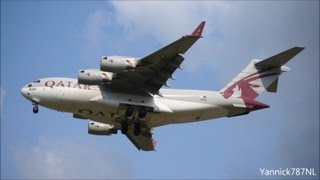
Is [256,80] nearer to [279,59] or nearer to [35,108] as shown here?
[279,59]

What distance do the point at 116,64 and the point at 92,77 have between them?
1532 mm

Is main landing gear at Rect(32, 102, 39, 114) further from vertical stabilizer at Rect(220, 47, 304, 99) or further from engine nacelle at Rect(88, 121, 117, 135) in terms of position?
vertical stabilizer at Rect(220, 47, 304, 99)

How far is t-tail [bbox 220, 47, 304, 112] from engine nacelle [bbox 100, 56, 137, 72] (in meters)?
5.47

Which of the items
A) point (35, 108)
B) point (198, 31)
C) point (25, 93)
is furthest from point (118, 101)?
point (198, 31)

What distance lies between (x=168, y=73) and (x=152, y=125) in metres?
4.23

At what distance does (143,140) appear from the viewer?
3578 cm

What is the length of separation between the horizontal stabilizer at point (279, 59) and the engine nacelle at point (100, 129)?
839 cm

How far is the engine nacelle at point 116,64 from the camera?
29.9m

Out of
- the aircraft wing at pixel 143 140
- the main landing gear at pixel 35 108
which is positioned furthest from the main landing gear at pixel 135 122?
the main landing gear at pixel 35 108

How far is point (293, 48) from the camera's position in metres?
30.5

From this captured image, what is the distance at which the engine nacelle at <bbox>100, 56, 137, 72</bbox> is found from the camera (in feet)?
98.0

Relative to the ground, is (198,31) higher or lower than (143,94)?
higher

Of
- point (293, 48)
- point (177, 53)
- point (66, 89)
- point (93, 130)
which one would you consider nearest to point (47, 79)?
point (66, 89)

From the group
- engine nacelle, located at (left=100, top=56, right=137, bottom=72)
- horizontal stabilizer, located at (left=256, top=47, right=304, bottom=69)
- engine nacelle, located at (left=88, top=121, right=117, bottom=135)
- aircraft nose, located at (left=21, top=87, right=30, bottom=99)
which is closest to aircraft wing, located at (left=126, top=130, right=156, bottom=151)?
engine nacelle, located at (left=88, top=121, right=117, bottom=135)
